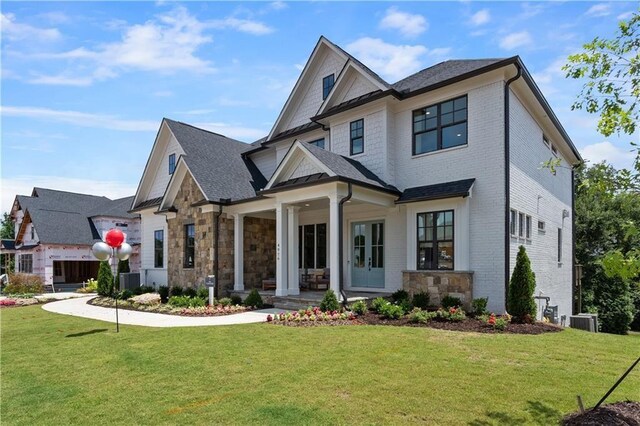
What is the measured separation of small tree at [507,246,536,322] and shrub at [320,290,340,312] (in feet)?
14.3

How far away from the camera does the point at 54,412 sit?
4688 millimetres

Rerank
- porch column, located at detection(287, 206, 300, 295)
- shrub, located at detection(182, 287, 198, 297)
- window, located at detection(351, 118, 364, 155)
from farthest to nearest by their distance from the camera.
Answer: shrub, located at detection(182, 287, 198, 297) → window, located at detection(351, 118, 364, 155) → porch column, located at detection(287, 206, 300, 295)

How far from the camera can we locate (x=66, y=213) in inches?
1201

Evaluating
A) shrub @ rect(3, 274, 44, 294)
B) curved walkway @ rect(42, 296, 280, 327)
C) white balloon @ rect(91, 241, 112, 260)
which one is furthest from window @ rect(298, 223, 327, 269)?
shrub @ rect(3, 274, 44, 294)

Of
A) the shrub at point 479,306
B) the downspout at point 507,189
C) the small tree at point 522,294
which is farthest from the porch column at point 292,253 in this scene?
the small tree at point 522,294

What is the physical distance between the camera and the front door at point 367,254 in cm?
1375

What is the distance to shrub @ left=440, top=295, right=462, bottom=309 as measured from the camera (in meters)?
10.7

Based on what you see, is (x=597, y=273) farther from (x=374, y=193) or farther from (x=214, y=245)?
(x=214, y=245)

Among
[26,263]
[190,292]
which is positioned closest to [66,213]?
[26,263]

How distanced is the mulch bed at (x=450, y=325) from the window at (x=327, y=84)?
9509 millimetres

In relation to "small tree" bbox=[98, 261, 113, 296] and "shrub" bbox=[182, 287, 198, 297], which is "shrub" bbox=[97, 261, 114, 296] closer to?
"small tree" bbox=[98, 261, 113, 296]

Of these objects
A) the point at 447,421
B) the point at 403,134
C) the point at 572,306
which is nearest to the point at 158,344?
the point at 447,421

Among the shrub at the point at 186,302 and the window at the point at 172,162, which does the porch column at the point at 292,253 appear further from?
the window at the point at 172,162

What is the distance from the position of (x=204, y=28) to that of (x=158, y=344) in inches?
272
